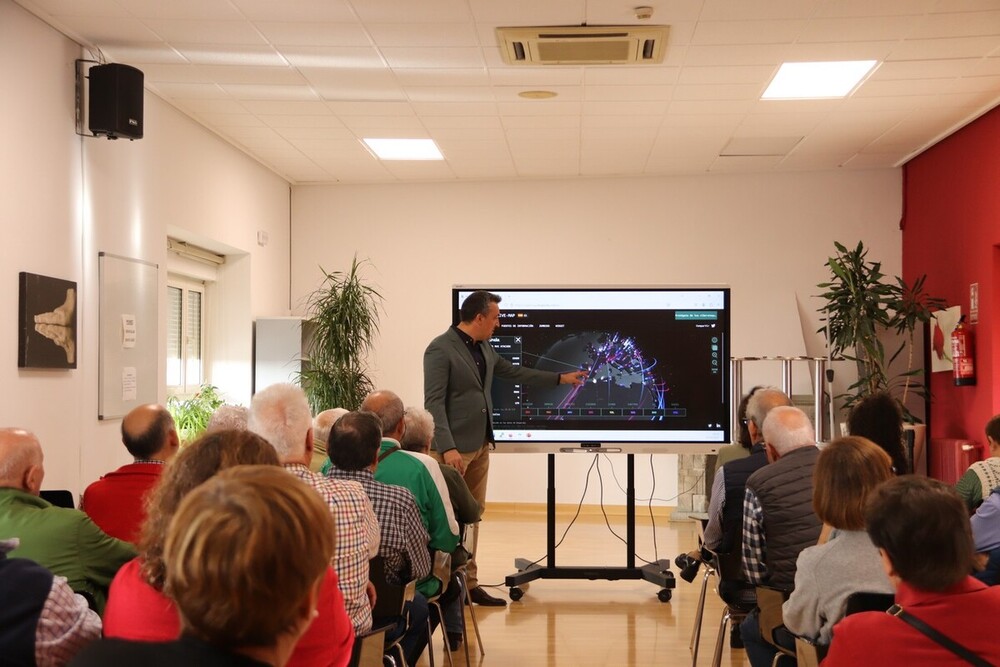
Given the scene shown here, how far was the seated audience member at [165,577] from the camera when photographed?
1.85m

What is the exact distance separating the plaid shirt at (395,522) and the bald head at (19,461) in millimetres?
940

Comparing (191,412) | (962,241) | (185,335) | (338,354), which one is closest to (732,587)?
(191,412)

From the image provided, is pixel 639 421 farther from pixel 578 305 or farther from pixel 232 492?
pixel 232 492

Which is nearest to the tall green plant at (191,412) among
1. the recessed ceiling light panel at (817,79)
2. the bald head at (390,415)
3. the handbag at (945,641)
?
the bald head at (390,415)

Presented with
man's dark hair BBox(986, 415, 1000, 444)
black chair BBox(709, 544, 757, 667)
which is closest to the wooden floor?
black chair BBox(709, 544, 757, 667)

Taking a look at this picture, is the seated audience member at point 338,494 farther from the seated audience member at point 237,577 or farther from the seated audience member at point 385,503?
the seated audience member at point 237,577

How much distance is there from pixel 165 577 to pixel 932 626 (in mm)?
1340

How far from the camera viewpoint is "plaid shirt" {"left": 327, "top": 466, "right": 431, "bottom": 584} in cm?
349

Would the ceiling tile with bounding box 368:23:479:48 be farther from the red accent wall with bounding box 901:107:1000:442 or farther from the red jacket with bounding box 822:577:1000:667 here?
the red jacket with bounding box 822:577:1000:667

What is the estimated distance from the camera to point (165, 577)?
69.5 inches

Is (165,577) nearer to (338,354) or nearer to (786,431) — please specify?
(786,431)

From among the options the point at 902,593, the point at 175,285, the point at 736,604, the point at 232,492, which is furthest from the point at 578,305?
the point at 232,492

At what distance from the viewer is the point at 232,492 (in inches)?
48.0

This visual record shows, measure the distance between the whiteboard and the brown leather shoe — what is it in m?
2.32
